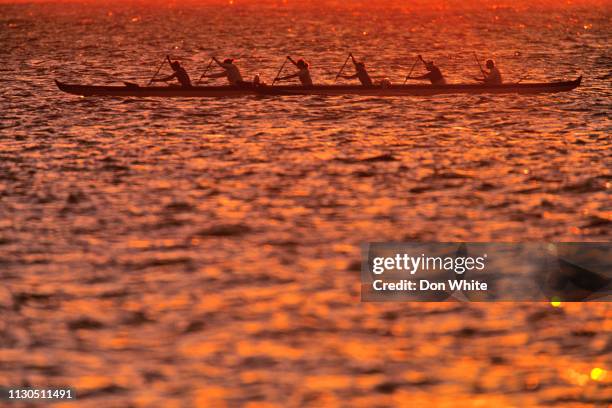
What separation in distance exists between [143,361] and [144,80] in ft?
153

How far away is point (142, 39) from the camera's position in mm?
119125

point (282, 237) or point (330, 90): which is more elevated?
point (330, 90)

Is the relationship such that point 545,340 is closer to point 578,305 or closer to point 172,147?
point 578,305

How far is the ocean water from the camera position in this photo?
1537cm

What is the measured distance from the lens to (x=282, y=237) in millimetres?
22422

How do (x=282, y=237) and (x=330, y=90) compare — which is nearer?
(x=282, y=237)

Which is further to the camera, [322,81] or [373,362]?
[322,81]

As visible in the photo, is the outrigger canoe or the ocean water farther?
the outrigger canoe

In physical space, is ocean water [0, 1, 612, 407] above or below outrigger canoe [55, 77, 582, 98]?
below

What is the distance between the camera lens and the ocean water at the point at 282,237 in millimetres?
15367

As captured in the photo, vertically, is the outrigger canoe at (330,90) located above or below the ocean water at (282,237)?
above

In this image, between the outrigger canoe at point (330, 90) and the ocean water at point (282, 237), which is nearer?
the ocean water at point (282, 237)

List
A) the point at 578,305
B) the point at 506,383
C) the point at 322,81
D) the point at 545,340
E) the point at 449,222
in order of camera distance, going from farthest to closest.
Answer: the point at 322,81, the point at 449,222, the point at 578,305, the point at 545,340, the point at 506,383

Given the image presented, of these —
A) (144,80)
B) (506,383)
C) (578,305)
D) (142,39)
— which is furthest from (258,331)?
(142,39)
